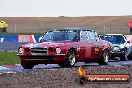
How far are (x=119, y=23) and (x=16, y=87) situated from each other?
51.5 m

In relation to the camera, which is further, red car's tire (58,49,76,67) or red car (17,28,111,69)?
red car's tire (58,49,76,67)

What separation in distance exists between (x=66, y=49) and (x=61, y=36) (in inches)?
50.4

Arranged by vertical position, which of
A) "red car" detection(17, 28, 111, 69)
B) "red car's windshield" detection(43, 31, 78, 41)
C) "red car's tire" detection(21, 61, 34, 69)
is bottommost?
"red car's tire" detection(21, 61, 34, 69)

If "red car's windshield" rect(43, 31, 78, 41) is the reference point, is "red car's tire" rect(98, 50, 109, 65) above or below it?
below

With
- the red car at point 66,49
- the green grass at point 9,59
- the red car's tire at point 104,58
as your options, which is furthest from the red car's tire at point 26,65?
the red car's tire at point 104,58

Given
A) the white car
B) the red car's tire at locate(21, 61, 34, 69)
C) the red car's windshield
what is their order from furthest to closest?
the white car, the red car's windshield, the red car's tire at locate(21, 61, 34, 69)

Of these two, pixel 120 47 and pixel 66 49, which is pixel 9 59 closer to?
pixel 120 47

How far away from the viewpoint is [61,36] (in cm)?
2086

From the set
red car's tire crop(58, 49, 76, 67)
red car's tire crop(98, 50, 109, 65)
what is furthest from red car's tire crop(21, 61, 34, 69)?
red car's tire crop(98, 50, 109, 65)

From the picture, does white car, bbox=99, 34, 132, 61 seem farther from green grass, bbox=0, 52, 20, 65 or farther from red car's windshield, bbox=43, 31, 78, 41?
red car's windshield, bbox=43, 31, 78, 41

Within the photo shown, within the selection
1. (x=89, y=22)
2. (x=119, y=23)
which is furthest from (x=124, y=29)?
(x=89, y=22)

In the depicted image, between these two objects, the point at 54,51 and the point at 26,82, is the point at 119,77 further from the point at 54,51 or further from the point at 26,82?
the point at 54,51

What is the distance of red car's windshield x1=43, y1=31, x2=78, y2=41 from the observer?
2073 cm

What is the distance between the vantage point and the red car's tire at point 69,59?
64.5 feet
